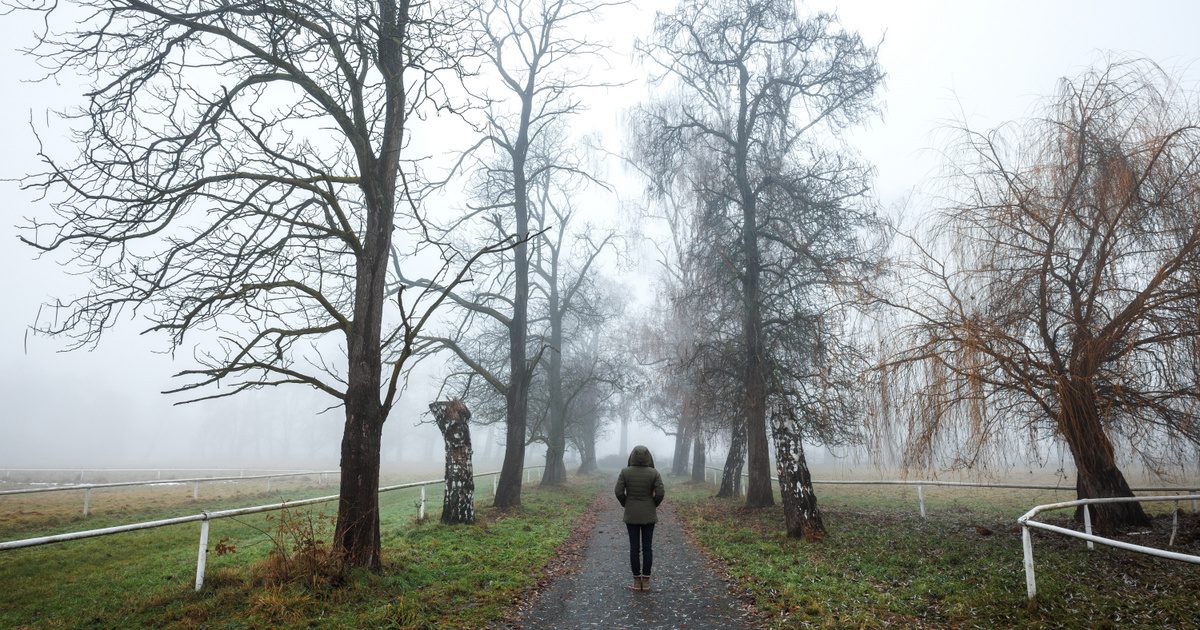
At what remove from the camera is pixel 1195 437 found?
25.7 feet

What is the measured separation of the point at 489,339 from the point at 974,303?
49.6ft

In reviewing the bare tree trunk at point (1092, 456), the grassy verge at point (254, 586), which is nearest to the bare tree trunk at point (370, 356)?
the grassy verge at point (254, 586)

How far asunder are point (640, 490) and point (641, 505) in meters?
0.20

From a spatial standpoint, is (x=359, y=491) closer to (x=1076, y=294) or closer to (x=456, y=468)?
(x=456, y=468)

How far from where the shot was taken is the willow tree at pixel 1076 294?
7723mm

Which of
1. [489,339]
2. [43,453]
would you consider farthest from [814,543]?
[43,453]

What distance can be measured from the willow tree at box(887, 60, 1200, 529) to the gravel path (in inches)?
154

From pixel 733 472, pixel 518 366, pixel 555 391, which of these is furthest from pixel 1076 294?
pixel 555 391

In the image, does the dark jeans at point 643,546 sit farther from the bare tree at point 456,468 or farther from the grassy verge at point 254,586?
the bare tree at point 456,468

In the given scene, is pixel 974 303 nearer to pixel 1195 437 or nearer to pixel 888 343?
pixel 888 343

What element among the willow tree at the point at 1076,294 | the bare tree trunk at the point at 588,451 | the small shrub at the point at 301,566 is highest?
the willow tree at the point at 1076,294

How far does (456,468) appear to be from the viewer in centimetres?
1189

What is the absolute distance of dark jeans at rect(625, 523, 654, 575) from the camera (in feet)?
24.5

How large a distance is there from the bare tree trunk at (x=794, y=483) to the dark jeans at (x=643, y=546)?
3921 millimetres
